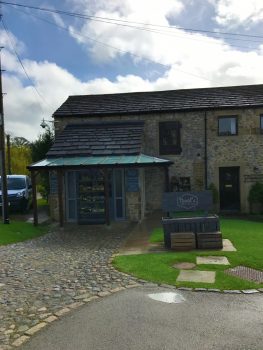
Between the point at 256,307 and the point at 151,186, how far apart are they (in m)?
13.3

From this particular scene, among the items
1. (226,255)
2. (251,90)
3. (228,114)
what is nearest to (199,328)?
(226,255)

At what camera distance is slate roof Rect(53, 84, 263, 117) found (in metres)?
19.4

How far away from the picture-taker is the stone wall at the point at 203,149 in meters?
19.2

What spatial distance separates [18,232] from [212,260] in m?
7.76

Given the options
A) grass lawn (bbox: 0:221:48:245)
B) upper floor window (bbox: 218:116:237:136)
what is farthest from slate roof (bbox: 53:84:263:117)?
grass lawn (bbox: 0:221:48:245)

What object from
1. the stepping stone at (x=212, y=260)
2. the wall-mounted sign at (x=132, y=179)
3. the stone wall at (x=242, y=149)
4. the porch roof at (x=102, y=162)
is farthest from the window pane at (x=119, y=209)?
the stepping stone at (x=212, y=260)

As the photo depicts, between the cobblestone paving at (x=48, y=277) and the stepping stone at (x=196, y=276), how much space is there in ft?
3.39

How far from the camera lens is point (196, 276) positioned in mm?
7609

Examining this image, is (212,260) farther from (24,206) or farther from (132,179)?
(24,206)

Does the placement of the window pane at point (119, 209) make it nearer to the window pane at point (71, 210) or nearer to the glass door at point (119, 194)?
the glass door at point (119, 194)

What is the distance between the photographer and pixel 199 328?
17.2 ft

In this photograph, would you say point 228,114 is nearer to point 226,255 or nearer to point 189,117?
point 189,117

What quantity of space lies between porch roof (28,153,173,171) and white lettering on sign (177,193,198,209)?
3661 millimetres

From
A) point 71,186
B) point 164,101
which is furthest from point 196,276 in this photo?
point 164,101
